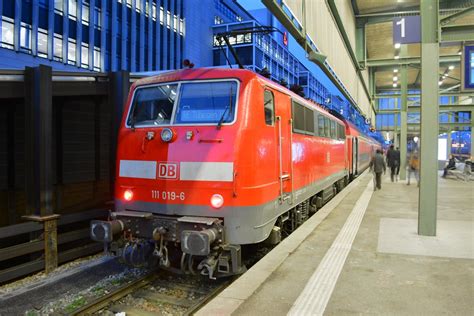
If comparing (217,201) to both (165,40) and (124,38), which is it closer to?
(124,38)

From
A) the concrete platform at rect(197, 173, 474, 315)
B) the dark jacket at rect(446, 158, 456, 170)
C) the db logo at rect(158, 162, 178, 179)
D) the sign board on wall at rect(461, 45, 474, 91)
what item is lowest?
the concrete platform at rect(197, 173, 474, 315)

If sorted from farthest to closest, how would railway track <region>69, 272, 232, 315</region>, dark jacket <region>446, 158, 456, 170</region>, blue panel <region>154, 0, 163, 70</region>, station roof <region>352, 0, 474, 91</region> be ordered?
blue panel <region>154, 0, 163, 70</region>
dark jacket <region>446, 158, 456, 170</region>
station roof <region>352, 0, 474, 91</region>
railway track <region>69, 272, 232, 315</region>

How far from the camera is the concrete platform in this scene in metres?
4.01

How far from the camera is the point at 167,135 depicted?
17.4 feet

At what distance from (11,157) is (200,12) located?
45135 mm

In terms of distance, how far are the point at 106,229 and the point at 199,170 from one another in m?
1.43

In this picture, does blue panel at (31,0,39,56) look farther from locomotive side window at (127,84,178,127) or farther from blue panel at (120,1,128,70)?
locomotive side window at (127,84,178,127)

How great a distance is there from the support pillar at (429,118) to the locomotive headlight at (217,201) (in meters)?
3.90

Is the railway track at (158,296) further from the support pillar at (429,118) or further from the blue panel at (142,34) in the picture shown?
the blue panel at (142,34)

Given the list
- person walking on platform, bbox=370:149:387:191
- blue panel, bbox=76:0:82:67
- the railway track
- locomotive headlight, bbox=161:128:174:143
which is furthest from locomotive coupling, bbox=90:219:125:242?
blue panel, bbox=76:0:82:67

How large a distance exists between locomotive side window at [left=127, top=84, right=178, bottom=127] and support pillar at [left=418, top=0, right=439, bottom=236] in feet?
14.1

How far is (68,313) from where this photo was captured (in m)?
4.59

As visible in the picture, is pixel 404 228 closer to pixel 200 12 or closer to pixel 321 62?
pixel 321 62

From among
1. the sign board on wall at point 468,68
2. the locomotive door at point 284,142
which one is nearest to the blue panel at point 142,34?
the sign board on wall at point 468,68
